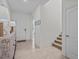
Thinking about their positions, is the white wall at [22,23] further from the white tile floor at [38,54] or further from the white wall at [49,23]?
the white tile floor at [38,54]

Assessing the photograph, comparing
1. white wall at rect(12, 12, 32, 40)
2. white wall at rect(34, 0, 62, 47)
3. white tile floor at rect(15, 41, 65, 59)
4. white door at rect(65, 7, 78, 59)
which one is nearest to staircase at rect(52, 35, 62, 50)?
white wall at rect(34, 0, 62, 47)

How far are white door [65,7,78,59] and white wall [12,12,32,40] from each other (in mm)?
6317

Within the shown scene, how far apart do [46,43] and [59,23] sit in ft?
5.35

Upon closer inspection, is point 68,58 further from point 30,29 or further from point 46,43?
point 30,29

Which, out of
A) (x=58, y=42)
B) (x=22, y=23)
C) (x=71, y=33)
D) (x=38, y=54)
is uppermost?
(x=22, y=23)

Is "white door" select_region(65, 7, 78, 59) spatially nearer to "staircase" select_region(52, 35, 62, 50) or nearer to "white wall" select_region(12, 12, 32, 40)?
"staircase" select_region(52, 35, 62, 50)

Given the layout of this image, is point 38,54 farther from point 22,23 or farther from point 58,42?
point 22,23

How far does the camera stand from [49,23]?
6.25 meters

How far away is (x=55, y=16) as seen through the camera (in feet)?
21.0

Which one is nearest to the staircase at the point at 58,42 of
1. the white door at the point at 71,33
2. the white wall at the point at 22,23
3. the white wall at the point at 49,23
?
the white wall at the point at 49,23

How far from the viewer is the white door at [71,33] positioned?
340cm

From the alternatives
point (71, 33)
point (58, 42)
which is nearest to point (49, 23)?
point (58, 42)

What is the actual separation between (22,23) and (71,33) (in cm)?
675

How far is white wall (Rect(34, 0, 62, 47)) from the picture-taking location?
6.06m
